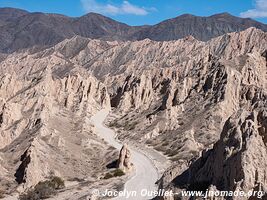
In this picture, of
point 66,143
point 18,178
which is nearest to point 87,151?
point 66,143

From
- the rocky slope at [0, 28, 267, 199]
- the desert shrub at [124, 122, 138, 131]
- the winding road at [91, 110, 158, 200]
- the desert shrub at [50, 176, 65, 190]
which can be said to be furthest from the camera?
the desert shrub at [124, 122, 138, 131]

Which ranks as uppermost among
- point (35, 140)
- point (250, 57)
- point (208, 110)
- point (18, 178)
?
point (250, 57)

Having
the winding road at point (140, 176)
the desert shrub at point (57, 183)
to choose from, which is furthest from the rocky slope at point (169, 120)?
the winding road at point (140, 176)

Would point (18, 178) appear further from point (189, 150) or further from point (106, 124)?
point (106, 124)

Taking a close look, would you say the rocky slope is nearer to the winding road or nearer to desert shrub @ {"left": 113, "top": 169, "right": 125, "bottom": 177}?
the winding road

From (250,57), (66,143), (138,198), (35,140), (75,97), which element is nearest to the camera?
(138,198)

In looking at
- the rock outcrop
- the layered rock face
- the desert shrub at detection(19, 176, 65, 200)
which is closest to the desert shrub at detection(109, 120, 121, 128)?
the layered rock face

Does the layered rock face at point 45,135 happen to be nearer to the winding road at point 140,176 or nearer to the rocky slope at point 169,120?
the rocky slope at point 169,120

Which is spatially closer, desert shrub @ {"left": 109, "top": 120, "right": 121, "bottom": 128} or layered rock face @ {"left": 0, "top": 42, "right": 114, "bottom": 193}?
layered rock face @ {"left": 0, "top": 42, "right": 114, "bottom": 193}
